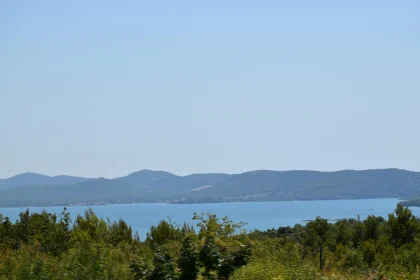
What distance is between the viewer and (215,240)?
9156 millimetres

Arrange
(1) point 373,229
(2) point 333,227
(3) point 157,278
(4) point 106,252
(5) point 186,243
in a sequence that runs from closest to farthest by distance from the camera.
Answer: (3) point 157,278, (5) point 186,243, (4) point 106,252, (1) point 373,229, (2) point 333,227

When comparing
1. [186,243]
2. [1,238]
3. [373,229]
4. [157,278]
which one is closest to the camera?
[157,278]

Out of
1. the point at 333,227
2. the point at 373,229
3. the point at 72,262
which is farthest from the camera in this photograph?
the point at 333,227

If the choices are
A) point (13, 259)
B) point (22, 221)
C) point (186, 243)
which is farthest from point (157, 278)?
point (22, 221)

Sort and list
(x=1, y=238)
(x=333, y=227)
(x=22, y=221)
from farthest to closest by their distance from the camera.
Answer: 1. (x=333, y=227)
2. (x=22, y=221)
3. (x=1, y=238)

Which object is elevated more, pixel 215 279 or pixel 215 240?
pixel 215 240

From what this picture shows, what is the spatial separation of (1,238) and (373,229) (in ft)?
71.1

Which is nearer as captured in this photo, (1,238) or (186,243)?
(186,243)

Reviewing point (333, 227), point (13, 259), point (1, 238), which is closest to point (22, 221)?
point (1, 238)

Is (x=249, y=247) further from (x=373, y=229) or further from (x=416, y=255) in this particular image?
(x=373, y=229)

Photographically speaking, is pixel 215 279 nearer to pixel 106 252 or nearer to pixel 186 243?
pixel 186 243

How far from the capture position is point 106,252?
10688mm

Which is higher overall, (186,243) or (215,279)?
(186,243)

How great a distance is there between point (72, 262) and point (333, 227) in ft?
103
